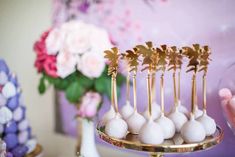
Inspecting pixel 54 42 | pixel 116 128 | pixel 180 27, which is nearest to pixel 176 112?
pixel 116 128

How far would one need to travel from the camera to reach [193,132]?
0.64 m

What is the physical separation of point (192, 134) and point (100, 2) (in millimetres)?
555

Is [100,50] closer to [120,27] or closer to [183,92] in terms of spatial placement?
[120,27]

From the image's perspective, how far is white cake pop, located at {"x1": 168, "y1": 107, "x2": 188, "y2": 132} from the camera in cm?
69

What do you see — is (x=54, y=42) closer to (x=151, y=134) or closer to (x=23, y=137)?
(x=23, y=137)

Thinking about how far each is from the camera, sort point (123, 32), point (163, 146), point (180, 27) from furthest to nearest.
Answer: point (123, 32), point (180, 27), point (163, 146)

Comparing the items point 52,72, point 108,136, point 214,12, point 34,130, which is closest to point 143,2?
point 214,12

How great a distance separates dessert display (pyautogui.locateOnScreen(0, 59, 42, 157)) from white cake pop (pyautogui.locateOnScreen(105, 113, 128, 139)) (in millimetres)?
327

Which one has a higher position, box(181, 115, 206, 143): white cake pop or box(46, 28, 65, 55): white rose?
box(46, 28, 65, 55): white rose

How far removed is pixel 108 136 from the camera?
2.22 feet

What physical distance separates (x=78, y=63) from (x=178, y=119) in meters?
0.35

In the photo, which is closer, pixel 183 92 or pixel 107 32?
pixel 183 92

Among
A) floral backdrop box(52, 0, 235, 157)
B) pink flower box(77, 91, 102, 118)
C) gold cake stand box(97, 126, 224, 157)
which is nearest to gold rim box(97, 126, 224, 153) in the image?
gold cake stand box(97, 126, 224, 157)

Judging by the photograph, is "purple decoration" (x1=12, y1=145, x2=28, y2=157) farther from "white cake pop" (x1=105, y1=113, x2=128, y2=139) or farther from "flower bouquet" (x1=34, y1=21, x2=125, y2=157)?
"white cake pop" (x1=105, y1=113, x2=128, y2=139)
